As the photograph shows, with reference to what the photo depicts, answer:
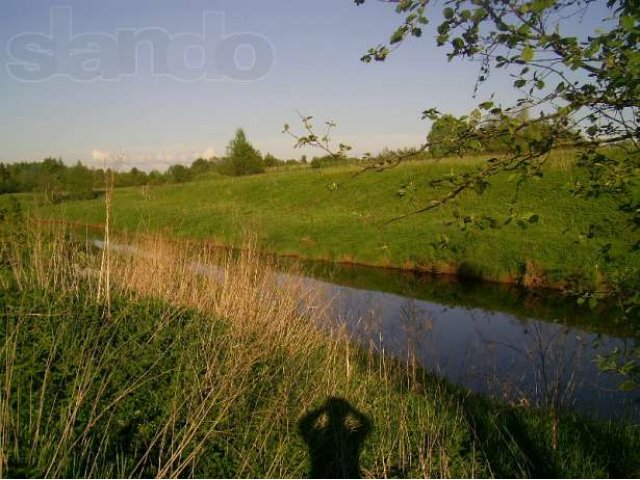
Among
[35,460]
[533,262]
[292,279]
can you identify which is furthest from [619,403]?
[533,262]

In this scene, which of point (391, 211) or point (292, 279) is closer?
point (292, 279)

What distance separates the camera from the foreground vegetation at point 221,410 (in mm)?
3844

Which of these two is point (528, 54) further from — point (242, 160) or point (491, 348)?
point (242, 160)

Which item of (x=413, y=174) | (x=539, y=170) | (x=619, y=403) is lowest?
(x=619, y=403)

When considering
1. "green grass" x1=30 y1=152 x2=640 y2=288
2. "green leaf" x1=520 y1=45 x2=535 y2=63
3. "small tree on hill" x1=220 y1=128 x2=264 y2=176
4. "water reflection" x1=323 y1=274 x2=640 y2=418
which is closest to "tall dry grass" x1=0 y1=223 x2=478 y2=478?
"water reflection" x1=323 y1=274 x2=640 y2=418

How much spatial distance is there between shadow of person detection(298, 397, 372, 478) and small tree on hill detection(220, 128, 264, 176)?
6157 centimetres

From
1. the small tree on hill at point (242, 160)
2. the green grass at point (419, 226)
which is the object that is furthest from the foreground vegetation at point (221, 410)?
the small tree on hill at point (242, 160)

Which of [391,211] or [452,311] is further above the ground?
[391,211]

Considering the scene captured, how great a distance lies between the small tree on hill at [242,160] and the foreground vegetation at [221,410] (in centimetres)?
5893

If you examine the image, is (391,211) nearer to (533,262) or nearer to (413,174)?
(413,174)

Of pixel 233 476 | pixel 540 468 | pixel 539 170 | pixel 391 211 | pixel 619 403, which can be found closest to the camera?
pixel 539 170

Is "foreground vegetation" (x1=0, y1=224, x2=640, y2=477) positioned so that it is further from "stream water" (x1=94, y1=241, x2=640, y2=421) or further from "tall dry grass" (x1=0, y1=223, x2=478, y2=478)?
"stream water" (x1=94, y1=241, x2=640, y2=421)

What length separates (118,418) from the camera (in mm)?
4348

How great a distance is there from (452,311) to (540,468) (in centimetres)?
885
